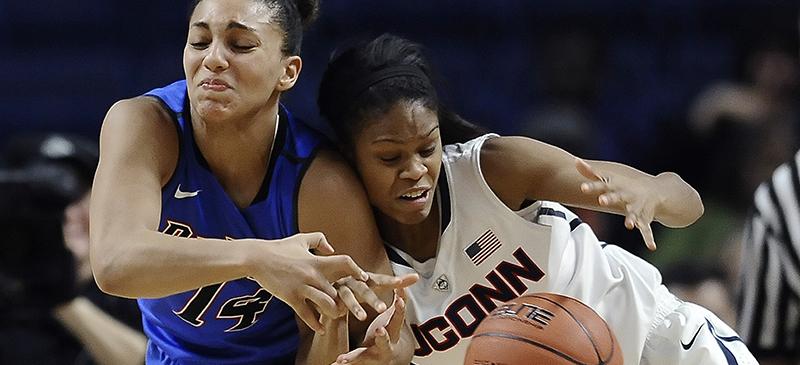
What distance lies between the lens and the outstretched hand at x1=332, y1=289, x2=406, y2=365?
3471 millimetres

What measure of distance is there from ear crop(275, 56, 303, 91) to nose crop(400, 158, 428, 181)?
0.37m

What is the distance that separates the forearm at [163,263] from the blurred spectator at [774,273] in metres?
2.30

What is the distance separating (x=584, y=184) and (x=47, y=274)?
102 inches

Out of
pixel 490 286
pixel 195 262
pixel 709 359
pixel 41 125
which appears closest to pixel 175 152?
pixel 195 262

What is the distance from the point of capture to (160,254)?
3100 millimetres

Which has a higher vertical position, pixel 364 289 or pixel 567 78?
pixel 364 289

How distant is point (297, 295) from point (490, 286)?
3.08 ft

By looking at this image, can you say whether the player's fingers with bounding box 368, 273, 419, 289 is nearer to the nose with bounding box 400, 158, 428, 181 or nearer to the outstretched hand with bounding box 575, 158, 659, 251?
the nose with bounding box 400, 158, 428, 181

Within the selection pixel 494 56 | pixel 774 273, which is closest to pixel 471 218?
pixel 774 273

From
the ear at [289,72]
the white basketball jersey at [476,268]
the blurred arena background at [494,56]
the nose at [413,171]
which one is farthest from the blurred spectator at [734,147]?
the ear at [289,72]

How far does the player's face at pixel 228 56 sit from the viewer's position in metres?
3.36

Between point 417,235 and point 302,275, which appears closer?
point 302,275

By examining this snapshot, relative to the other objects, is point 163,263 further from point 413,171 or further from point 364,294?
point 413,171

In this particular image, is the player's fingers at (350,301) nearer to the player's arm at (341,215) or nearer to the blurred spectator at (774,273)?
the player's arm at (341,215)
